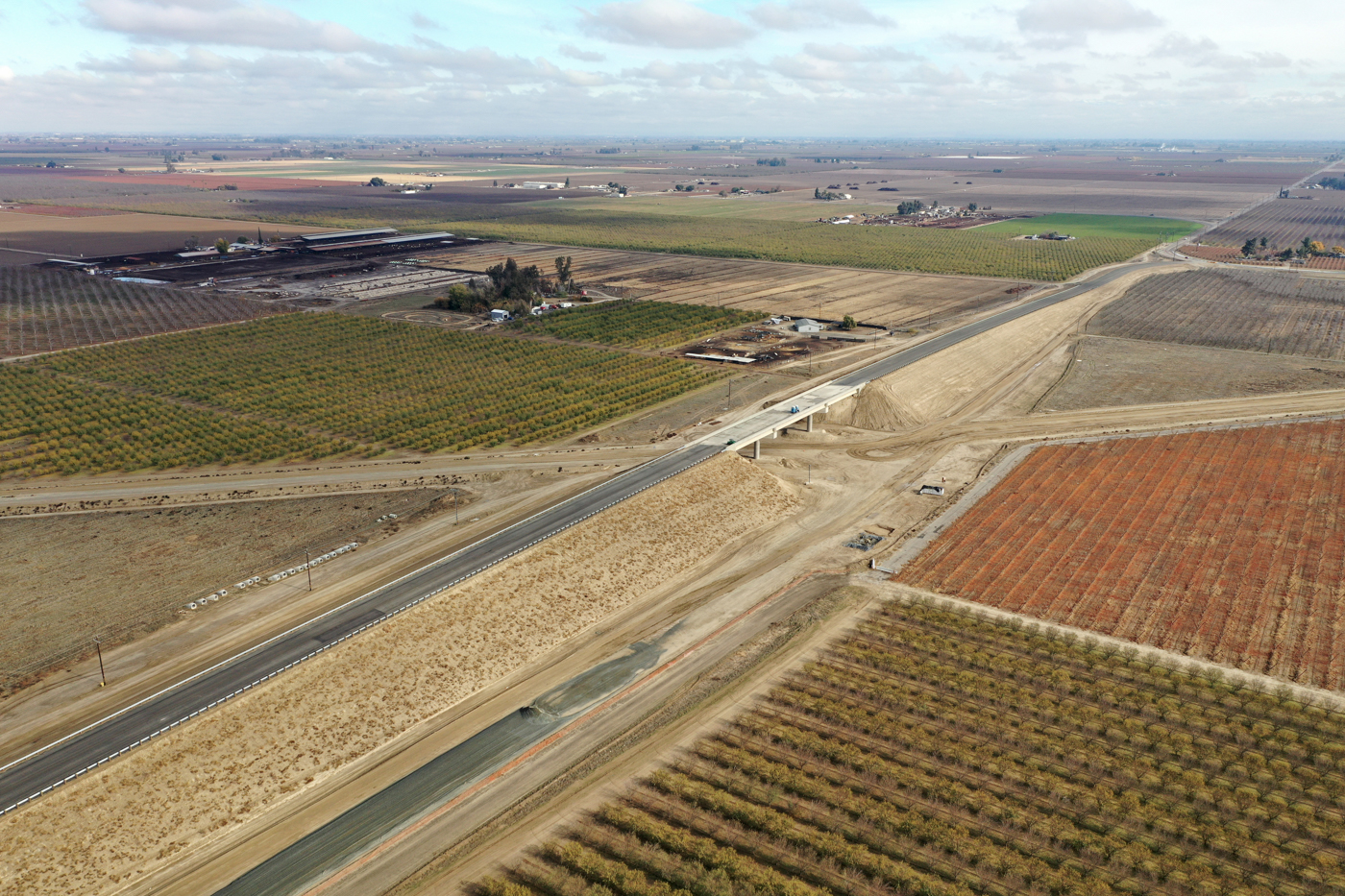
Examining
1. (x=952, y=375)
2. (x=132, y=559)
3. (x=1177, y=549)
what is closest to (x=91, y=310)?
(x=132, y=559)

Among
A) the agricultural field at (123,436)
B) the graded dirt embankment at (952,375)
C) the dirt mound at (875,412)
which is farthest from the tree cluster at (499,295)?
the graded dirt embankment at (952,375)

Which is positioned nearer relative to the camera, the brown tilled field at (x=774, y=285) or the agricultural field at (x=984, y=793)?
the agricultural field at (x=984, y=793)

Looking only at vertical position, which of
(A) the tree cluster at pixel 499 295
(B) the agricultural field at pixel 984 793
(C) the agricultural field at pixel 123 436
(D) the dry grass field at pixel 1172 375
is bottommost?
(B) the agricultural field at pixel 984 793

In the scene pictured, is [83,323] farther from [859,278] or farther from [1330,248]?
[1330,248]

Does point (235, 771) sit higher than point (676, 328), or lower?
lower

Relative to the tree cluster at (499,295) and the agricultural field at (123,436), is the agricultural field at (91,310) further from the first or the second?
the agricultural field at (123,436)

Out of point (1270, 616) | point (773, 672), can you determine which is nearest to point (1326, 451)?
point (1270, 616)
